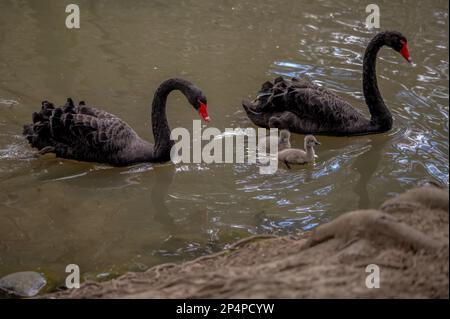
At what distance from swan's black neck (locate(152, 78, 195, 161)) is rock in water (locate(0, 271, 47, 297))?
1.89m

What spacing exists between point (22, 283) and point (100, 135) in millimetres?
1868

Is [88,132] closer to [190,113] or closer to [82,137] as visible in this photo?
[82,137]

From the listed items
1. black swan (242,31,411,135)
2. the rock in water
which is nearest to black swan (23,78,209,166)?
black swan (242,31,411,135)

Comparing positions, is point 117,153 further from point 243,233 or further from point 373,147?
point 373,147

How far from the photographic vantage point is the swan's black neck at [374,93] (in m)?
6.35

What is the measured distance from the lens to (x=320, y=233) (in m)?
3.35

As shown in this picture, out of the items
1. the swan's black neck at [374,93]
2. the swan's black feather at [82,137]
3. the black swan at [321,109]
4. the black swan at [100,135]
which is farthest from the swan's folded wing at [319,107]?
the swan's black feather at [82,137]

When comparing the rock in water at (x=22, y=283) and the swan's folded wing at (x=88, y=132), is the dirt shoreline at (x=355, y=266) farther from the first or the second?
the swan's folded wing at (x=88, y=132)

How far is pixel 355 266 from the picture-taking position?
298cm

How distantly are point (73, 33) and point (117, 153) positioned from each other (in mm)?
3607

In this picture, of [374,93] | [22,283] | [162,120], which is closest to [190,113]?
[162,120]

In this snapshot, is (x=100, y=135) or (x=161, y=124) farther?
(x=161, y=124)

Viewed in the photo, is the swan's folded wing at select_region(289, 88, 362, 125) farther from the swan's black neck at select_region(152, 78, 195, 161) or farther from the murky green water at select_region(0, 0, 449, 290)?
the swan's black neck at select_region(152, 78, 195, 161)

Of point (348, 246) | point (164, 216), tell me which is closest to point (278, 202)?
point (164, 216)
